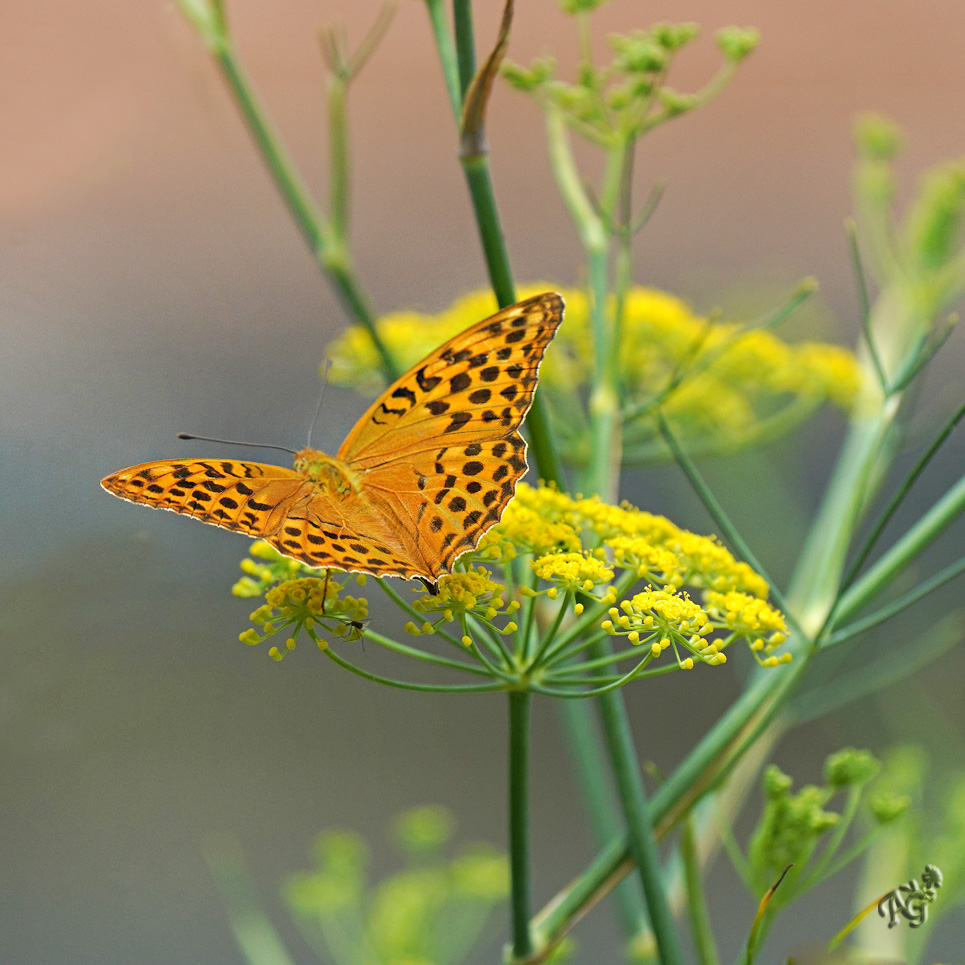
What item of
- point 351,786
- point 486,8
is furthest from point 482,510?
point 486,8

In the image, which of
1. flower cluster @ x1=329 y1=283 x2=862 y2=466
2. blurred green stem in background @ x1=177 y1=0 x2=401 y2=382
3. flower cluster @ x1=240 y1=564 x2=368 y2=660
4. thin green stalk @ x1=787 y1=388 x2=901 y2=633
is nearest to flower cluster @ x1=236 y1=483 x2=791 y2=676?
flower cluster @ x1=240 y1=564 x2=368 y2=660

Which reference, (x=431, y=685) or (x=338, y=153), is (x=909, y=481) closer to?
(x=431, y=685)

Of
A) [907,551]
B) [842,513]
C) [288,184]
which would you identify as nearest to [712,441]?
[842,513]

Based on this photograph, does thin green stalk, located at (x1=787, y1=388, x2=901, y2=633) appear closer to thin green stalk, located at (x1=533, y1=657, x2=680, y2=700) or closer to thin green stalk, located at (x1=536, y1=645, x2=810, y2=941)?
thin green stalk, located at (x1=536, y1=645, x2=810, y2=941)

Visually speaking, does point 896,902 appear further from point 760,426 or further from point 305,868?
point 305,868

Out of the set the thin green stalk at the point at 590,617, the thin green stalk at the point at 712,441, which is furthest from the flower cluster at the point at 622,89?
the thin green stalk at the point at 590,617
